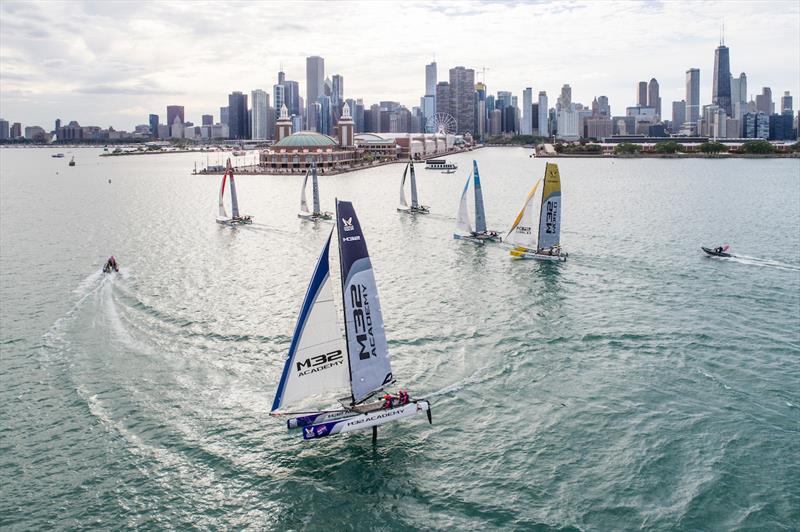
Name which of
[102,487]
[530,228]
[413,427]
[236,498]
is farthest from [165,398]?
[530,228]

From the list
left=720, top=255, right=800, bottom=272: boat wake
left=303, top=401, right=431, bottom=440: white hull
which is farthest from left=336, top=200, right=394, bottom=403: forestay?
left=720, top=255, right=800, bottom=272: boat wake

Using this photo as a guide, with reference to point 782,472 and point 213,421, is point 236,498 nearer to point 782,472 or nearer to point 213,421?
point 213,421

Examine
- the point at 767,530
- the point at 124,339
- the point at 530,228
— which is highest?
the point at 530,228

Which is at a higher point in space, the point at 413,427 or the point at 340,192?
the point at 340,192

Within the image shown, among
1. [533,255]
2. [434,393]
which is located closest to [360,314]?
[434,393]

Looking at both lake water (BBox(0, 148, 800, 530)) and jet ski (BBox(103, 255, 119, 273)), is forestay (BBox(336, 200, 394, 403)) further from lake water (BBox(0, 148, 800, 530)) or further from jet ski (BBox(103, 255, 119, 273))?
jet ski (BBox(103, 255, 119, 273))

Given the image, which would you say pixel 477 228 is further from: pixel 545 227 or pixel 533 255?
pixel 533 255

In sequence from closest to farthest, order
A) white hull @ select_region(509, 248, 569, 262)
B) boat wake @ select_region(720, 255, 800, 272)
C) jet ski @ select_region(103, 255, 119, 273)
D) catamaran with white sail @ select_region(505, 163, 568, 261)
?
1. jet ski @ select_region(103, 255, 119, 273)
2. boat wake @ select_region(720, 255, 800, 272)
3. white hull @ select_region(509, 248, 569, 262)
4. catamaran with white sail @ select_region(505, 163, 568, 261)
